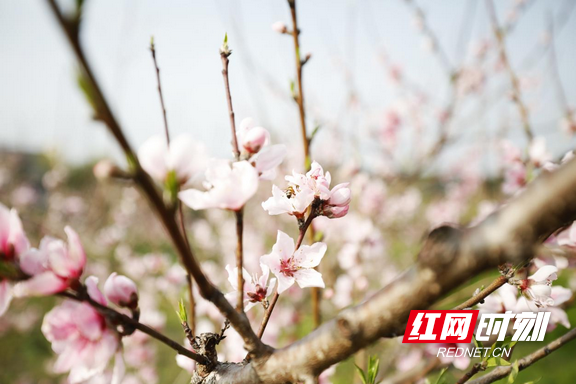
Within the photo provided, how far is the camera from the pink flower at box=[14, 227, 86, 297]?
1.44ft

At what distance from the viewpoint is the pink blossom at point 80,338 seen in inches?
18.9

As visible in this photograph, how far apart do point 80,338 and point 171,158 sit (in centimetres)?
32

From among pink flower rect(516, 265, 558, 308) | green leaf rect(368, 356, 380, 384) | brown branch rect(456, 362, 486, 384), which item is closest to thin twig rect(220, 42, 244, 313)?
green leaf rect(368, 356, 380, 384)

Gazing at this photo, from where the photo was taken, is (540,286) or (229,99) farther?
(540,286)

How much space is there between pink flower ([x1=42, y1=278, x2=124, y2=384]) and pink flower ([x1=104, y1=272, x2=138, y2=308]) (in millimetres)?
57

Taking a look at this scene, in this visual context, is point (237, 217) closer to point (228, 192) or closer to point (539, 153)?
point (228, 192)

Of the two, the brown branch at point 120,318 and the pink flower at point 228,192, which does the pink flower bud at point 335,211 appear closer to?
the pink flower at point 228,192

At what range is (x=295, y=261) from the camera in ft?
2.42

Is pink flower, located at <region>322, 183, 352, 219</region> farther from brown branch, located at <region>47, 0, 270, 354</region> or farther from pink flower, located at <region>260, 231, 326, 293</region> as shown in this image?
brown branch, located at <region>47, 0, 270, 354</region>

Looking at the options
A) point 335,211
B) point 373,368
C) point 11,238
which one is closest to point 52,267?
point 11,238

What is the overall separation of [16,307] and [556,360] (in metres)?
6.93

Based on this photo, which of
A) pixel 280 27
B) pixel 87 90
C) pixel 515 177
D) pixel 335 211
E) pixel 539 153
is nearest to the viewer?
pixel 87 90

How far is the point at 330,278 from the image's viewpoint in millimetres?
1968

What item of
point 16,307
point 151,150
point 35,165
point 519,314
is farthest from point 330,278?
point 35,165
